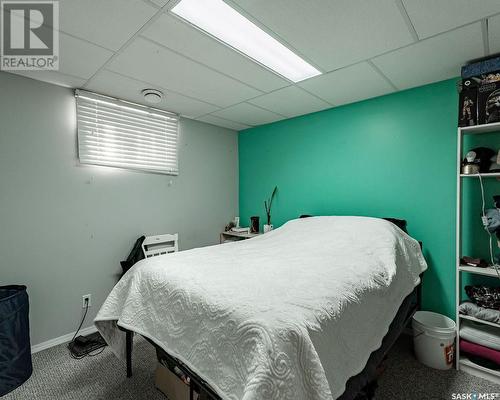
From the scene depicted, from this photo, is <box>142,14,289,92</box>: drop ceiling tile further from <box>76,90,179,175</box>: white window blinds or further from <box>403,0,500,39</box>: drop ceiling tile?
<box>76,90,179,175</box>: white window blinds

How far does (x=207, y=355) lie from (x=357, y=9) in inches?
74.6

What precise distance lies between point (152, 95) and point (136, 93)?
0.18m

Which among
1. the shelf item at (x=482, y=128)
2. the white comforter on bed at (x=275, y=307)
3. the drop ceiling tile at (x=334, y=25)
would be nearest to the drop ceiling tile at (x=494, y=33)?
the drop ceiling tile at (x=334, y=25)

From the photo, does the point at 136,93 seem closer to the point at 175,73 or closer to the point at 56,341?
the point at 175,73

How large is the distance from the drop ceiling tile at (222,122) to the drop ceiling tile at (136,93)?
0.60 ft

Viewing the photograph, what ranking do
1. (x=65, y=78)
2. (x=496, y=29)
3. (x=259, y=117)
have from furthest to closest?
(x=259, y=117)
(x=65, y=78)
(x=496, y=29)

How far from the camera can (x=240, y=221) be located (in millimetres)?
3887

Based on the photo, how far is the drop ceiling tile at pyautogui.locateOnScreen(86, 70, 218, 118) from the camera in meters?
2.17

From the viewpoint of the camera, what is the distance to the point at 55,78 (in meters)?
2.15

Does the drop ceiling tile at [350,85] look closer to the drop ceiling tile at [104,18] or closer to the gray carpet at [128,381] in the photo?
the drop ceiling tile at [104,18]

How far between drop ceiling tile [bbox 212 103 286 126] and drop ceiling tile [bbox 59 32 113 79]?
4.40ft

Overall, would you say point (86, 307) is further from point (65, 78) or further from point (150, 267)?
point (65, 78)

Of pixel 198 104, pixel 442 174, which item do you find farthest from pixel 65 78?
pixel 442 174

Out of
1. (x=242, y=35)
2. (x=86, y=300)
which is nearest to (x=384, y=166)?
(x=242, y=35)
